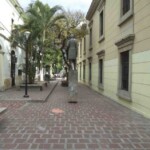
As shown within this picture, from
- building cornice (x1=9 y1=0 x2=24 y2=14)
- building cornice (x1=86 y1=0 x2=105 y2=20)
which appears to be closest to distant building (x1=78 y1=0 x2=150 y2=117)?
building cornice (x1=86 y1=0 x2=105 y2=20)

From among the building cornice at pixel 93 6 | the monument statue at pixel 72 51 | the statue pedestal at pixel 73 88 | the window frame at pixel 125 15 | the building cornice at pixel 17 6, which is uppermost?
the building cornice at pixel 17 6

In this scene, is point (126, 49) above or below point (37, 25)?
below

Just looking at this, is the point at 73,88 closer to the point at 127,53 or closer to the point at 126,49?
the point at 127,53

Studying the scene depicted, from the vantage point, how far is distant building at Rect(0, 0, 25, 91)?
58.4 feet

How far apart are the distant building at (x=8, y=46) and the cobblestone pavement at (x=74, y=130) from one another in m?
9.64

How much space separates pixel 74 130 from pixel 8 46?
14.8m

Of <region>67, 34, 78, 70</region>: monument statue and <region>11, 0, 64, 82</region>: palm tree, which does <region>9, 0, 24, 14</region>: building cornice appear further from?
<region>67, 34, 78, 70</region>: monument statue

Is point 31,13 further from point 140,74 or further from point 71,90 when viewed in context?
point 140,74

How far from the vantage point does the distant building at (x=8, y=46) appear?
17812mm

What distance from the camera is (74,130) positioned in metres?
6.46

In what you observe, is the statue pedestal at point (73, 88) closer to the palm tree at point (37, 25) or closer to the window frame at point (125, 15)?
the window frame at point (125, 15)

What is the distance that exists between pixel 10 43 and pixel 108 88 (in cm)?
960

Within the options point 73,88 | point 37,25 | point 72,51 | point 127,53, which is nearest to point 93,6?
point 37,25

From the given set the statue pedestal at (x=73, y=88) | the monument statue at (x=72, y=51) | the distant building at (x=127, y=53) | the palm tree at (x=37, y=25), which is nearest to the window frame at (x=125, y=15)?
the distant building at (x=127, y=53)
